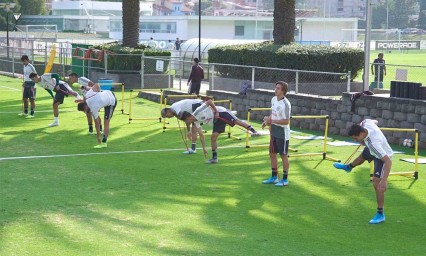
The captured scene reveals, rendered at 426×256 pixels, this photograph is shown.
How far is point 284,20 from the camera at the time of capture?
29328mm

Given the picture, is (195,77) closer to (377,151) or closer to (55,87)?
(55,87)

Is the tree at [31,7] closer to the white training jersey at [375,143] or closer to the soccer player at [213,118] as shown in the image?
the soccer player at [213,118]

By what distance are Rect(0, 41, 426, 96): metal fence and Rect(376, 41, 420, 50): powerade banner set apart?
110ft

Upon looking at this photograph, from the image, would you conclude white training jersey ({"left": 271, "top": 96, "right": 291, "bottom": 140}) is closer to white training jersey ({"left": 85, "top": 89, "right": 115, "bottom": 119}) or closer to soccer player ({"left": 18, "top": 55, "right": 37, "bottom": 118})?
white training jersey ({"left": 85, "top": 89, "right": 115, "bottom": 119})

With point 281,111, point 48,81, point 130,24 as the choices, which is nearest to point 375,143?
point 281,111

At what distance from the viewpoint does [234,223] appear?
11141 millimetres

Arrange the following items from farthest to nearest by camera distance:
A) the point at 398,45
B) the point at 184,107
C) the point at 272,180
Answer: the point at 398,45, the point at 184,107, the point at 272,180

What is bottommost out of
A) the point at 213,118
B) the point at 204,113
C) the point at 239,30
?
the point at 213,118

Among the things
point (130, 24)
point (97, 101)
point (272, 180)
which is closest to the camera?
point (272, 180)

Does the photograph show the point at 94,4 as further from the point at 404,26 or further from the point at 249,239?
the point at 249,239

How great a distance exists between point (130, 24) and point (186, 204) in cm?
2534

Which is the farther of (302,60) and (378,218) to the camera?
(302,60)

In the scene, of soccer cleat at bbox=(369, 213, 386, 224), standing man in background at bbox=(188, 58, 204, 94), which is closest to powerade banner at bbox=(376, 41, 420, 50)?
standing man in background at bbox=(188, 58, 204, 94)

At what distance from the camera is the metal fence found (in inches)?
992
